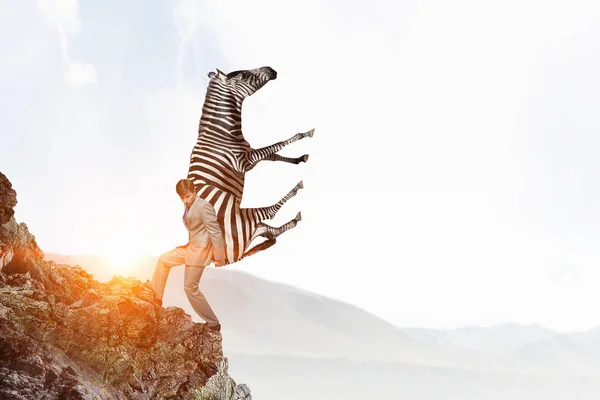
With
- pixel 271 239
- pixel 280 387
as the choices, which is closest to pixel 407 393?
pixel 280 387

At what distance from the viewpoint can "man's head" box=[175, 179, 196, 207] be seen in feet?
31.2

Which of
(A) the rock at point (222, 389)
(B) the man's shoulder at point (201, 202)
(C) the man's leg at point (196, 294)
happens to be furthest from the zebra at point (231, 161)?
(A) the rock at point (222, 389)

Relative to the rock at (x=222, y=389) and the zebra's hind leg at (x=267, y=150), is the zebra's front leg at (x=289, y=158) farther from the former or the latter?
the rock at (x=222, y=389)

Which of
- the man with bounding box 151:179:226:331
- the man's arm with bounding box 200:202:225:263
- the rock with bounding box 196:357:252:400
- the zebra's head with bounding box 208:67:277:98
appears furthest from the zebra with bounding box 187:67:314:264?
the rock with bounding box 196:357:252:400

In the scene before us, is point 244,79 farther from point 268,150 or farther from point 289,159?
point 289,159

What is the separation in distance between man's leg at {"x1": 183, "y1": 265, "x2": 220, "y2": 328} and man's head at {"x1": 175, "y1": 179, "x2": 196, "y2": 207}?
118 cm

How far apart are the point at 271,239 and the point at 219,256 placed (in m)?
1.63

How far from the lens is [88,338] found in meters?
8.12

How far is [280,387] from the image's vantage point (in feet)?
544

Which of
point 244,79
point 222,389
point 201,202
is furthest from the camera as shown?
point 244,79

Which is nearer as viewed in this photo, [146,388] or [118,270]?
[146,388]

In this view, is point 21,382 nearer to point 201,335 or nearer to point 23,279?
point 23,279

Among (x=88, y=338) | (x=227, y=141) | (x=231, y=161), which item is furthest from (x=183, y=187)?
(x=88, y=338)

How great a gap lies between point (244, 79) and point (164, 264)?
4535 millimetres
